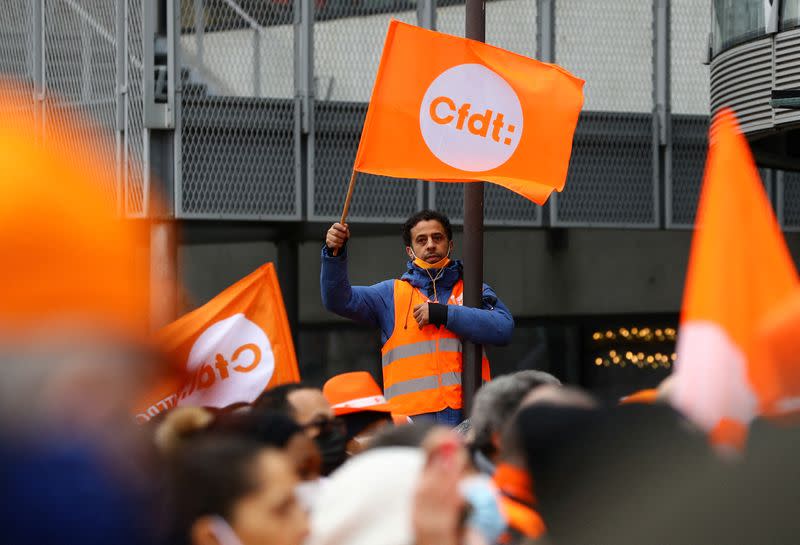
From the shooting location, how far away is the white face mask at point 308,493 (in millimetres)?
3188

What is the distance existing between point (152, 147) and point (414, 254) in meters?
4.22

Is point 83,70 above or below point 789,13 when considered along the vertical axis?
below

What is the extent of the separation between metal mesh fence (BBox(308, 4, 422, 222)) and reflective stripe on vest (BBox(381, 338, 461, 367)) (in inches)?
169

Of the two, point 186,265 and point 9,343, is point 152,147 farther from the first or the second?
point 9,343

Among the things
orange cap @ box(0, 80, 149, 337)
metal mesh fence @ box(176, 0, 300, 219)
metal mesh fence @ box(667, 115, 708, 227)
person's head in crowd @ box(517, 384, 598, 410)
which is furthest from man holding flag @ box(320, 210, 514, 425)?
metal mesh fence @ box(667, 115, 708, 227)

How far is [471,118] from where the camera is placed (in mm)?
6910

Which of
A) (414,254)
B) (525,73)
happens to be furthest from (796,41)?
(414,254)

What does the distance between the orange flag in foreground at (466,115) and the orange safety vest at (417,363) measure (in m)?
0.71

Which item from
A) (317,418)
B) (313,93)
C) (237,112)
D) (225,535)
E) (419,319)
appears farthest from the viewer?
(313,93)

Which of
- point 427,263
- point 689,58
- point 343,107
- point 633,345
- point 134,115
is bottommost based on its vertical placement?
point 633,345

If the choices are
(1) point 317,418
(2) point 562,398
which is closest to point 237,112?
(1) point 317,418

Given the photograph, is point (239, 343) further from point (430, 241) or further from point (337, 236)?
point (430, 241)

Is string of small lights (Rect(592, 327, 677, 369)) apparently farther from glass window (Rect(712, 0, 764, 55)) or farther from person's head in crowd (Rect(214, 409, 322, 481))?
person's head in crowd (Rect(214, 409, 322, 481))

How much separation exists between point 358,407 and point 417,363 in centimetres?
124
